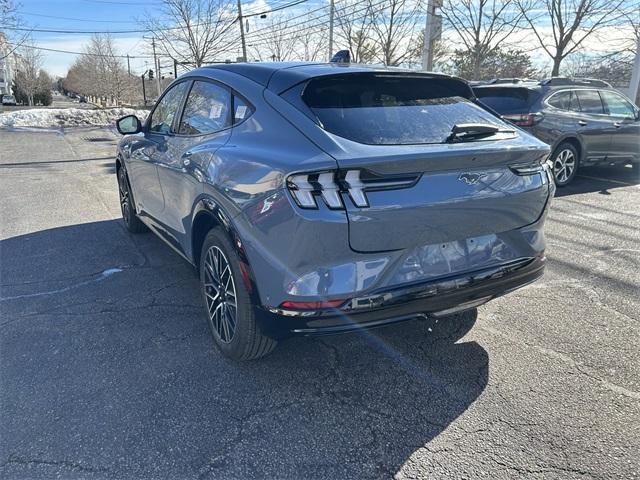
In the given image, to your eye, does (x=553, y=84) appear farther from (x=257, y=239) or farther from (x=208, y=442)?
(x=208, y=442)

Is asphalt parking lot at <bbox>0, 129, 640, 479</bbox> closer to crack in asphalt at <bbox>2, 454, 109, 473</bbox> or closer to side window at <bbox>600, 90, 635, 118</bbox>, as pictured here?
crack in asphalt at <bbox>2, 454, 109, 473</bbox>

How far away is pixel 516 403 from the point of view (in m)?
2.57

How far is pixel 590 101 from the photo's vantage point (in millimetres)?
8367

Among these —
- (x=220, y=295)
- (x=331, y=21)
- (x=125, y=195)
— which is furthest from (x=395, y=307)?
(x=331, y=21)

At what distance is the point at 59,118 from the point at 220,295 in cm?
2365

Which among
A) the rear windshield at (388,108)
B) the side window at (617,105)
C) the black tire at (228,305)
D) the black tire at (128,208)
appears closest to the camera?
the rear windshield at (388,108)

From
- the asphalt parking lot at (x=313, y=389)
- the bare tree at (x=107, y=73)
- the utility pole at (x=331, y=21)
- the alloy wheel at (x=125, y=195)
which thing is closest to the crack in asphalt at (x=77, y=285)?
the asphalt parking lot at (x=313, y=389)

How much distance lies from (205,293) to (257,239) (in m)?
0.96

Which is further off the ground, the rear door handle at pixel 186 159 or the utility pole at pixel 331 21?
the utility pole at pixel 331 21

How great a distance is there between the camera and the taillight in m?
2.17

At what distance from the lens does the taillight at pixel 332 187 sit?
2.17 meters

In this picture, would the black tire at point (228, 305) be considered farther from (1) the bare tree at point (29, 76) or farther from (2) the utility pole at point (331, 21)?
(1) the bare tree at point (29, 76)

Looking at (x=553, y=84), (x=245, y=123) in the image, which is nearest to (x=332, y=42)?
(x=553, y=84)

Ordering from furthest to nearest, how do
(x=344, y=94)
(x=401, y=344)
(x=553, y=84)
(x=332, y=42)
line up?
1. (x=332, y=42)
2. (x=553, y=84)
3. (x=401, y=344)
4. (x=344, y=94)
